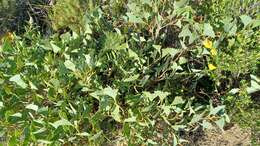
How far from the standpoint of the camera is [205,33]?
3.37 meters

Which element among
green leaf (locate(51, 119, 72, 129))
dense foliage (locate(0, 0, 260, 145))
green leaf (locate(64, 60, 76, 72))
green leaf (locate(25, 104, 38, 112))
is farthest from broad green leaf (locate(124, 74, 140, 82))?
green leaf (locate(25, 104, 38, 112))

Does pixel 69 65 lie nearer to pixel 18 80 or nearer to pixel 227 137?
pixel 18 80

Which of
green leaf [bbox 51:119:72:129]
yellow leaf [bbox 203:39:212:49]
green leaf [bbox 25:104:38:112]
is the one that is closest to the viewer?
green leaf [bbox 51:119:72:129]

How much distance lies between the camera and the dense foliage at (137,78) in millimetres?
3328

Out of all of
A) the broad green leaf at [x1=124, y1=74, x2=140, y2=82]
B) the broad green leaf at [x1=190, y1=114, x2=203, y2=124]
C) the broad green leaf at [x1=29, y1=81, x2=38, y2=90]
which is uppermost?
the broad green leaf at [x1=124, y1=74, x2=140, y2=82]

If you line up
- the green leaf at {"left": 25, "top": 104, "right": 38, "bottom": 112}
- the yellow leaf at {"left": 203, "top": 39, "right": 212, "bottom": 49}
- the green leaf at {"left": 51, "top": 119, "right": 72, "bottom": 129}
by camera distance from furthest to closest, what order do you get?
the yellow leaf at {"left": 203, "top": 39, "right": 212, "bottom": 49}, the green leaf at {"left": 25, "top": 104, "right": 38, "bottom": 112}, the green leaf at {"left": 51, "top": 119, "right": 72, "bottom": 129}

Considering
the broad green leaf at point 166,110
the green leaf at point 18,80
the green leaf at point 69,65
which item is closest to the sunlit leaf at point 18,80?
the green leaf at point 18,80

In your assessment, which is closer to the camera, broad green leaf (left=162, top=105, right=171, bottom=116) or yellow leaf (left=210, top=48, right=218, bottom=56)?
broad green leaf (left=162, top=105, right=171, bottom=116)

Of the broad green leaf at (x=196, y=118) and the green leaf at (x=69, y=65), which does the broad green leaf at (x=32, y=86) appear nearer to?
the green leaf at (x=69, y=65)

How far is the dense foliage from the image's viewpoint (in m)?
3.33

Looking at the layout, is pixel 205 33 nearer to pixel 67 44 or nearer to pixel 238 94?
pixel 238 94

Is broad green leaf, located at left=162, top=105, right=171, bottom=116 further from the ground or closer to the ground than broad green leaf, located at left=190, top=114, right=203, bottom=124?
further from the ground

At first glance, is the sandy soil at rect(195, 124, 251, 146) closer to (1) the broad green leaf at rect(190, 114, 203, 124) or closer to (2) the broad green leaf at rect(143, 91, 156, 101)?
(1) the broad green leaf at rect(190, 114, 203, 124)

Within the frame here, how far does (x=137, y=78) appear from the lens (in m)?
3.57
